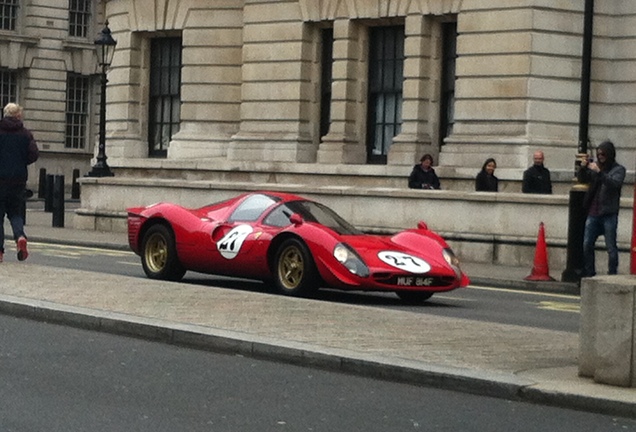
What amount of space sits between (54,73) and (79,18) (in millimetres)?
2602

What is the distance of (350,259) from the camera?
1816 centimetres

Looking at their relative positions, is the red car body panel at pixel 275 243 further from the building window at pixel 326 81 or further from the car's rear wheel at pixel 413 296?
the building window at pixel 326 81

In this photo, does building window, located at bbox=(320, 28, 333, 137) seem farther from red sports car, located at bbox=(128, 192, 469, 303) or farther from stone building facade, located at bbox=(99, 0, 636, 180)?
red sports car, located at bbox=(128, 192, 469, 303)

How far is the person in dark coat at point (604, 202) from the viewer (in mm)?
22734

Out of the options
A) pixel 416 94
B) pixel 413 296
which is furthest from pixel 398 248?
pixel 416 94

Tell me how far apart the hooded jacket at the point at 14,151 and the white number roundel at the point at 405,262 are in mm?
4833

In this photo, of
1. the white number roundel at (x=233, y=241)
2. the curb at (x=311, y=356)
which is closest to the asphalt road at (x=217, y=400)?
the curb at (x=311, y=356)

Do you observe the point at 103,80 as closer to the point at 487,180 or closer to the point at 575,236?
the point at 487,180

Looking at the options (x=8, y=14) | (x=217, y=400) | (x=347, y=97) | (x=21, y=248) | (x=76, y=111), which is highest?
(x=8, y=14)

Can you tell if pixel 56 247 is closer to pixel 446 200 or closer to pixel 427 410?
pixel 446 200

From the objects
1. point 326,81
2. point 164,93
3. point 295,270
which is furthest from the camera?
point 164,93

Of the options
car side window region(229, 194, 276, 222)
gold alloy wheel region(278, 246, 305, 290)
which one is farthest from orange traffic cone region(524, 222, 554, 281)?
gold alloy wheel region(278, 246, 305, 290)

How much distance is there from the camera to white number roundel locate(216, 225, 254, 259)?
19.2m

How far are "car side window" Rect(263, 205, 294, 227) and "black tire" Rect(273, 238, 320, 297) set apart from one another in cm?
34
